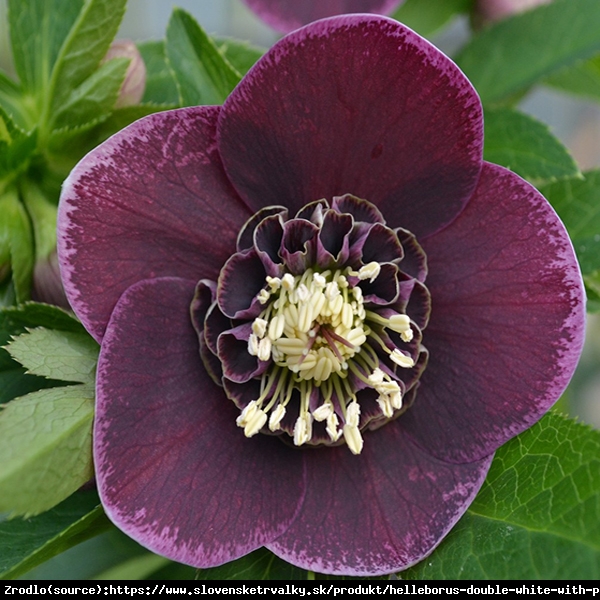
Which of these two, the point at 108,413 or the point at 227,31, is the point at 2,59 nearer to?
the point at 227,31

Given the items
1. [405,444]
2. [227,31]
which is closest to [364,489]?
[405,444]

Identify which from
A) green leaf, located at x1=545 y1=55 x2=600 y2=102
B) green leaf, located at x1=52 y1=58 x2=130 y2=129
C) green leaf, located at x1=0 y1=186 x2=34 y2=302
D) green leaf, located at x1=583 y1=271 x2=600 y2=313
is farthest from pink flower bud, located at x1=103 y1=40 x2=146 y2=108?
green leaf, located at x1=545 y1=55 x2=600 y2=102

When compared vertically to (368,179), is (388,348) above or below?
below

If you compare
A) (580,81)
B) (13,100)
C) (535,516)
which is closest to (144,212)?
(13,100)

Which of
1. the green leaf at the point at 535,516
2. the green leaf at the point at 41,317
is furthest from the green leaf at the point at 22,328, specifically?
the green leaf at the point at 535,516

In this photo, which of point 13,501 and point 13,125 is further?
point 13,125

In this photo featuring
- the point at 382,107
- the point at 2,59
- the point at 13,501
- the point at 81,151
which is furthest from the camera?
the point at 2,59

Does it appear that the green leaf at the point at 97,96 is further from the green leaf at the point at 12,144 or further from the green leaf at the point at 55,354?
the green leaf at the point at 55,354
